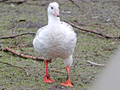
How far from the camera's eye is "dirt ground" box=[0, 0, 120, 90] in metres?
4.25

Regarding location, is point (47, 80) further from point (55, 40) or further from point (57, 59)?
point (57, 59)

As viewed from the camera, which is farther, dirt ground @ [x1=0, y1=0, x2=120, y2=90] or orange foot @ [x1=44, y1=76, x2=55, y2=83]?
dirt ground @ [x1=0, y1=0, x2=120, y2=90]

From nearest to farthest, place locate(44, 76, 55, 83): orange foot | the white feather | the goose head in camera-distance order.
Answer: the white feather, the goose head, locate(44, 76, 55, 83): orange foot

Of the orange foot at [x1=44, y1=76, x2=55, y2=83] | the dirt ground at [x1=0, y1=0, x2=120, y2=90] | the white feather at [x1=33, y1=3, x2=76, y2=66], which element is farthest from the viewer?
the dirt ground at [x1=0, y1=0, x2=120, y2=90]

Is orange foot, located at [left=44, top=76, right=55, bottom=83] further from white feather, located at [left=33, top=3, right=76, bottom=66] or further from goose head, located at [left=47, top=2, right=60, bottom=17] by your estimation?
goose head, located at [left=47, top=2, right=60, bottom=17]

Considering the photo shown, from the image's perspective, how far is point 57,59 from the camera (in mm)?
5281

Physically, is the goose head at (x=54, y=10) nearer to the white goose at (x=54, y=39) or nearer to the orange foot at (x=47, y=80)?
the white goose at (x=54, y=39)

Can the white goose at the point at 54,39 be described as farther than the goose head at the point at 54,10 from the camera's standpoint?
No

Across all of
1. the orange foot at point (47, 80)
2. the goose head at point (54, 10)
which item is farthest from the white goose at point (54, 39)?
the orange foot at point (47, 80)

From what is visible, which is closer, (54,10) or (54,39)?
(54,39)

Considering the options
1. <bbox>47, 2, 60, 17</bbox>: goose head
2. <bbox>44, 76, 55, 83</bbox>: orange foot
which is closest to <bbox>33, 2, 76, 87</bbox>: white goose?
<bbox>47, 2, 60, 17</bbox>: goose head

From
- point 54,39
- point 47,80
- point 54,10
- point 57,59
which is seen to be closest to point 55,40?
point 54,39

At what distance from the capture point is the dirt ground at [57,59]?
167 inches

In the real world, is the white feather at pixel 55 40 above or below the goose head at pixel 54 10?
below
